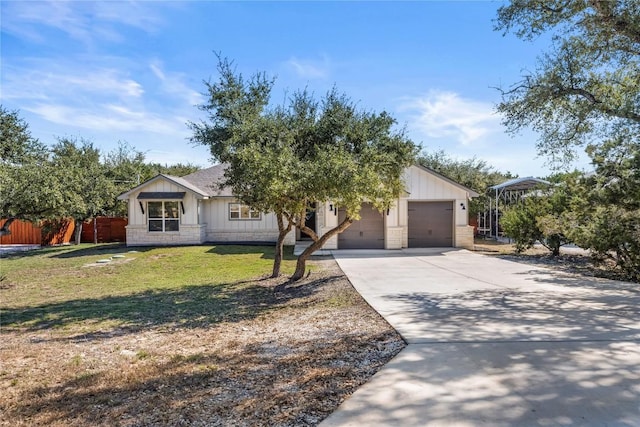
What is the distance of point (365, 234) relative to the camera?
17812 mm

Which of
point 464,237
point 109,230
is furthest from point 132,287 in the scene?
point 109,230

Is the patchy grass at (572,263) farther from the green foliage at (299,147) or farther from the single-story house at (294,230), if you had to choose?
the green foliage at (299,147)

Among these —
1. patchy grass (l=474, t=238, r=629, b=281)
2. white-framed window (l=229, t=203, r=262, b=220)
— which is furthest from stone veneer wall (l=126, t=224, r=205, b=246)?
patchy grass (l=474, t=238, r=629, b=281)

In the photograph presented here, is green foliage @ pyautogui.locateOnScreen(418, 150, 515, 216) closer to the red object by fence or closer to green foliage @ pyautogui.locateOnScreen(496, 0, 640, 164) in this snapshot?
green foliage @ pyautogui.locateOnScreen(496, 0, 640, 164)

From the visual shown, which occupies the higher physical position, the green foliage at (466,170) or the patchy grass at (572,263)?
the green foliage at (466,170)

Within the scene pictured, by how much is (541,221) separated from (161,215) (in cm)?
1690

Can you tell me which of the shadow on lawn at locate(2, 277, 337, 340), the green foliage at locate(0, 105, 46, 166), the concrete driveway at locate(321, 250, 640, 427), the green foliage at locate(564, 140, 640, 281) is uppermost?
the green foliage at locate(0, 105, 46, 166)

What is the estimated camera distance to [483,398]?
311 centimetres

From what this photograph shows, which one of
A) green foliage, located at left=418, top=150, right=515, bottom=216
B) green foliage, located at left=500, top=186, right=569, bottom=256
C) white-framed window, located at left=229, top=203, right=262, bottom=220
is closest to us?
green foliage, located at left=500, top=186, right=569, bottom=256

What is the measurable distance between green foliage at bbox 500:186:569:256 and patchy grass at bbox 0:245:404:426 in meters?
7.45

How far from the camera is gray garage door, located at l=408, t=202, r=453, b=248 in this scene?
59.5 feet

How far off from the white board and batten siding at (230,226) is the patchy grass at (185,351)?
9442 mm

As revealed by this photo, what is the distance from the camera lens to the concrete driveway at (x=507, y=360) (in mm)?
2877

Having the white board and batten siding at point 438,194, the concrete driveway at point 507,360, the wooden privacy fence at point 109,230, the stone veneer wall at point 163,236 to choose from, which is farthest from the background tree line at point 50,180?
the white board and batten siding at point 438,194
